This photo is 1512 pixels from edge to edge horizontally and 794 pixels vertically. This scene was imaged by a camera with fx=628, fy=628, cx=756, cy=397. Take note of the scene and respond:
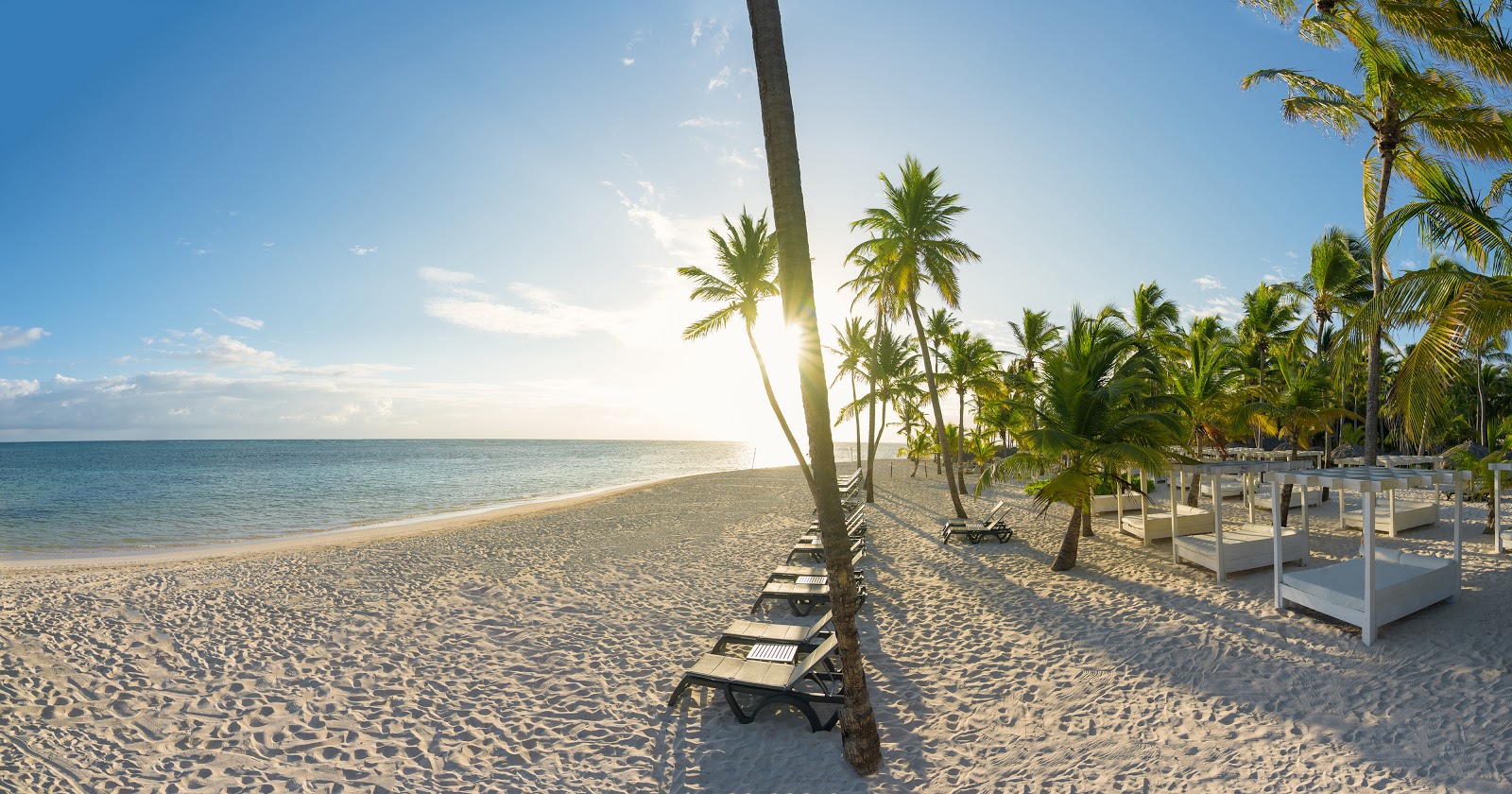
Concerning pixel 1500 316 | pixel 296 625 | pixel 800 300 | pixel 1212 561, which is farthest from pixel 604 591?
pixel 1500 316

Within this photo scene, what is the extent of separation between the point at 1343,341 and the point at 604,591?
9993 millimetres

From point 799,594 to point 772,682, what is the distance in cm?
294

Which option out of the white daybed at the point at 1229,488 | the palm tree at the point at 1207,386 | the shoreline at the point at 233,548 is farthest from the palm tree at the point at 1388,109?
the shoreline at the point at 233,548

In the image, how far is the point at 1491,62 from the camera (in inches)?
278

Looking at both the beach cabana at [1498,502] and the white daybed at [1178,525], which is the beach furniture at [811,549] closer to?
the white daybed at [1178,525]

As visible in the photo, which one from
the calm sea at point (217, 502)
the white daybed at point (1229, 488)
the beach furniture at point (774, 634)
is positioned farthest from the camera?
the calm sea at point (217, 502)

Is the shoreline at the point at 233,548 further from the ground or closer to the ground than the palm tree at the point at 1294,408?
closer to the ground

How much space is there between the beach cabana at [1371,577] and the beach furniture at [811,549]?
238 inches

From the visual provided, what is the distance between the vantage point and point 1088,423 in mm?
9820

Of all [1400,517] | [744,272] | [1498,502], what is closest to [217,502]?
[744,272]

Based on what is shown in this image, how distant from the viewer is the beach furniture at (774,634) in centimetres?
652

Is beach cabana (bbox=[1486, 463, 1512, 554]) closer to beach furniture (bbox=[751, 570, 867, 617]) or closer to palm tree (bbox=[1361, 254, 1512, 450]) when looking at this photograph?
palm tree (bbox=[1361, 254, 1512, 450])

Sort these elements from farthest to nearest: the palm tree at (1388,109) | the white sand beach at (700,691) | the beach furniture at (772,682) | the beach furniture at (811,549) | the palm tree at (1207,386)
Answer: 1. the palm tree at (1207,386)
2. the beach furniture at (811,549)
3. the palm tree at (1388,109)
4. the beach furniture at (772,682)
5. the white sand beach at (700,691)

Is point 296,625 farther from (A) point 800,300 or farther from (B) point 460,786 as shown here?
(A) point 800,300
